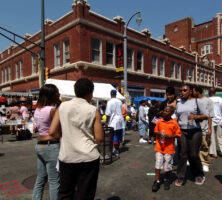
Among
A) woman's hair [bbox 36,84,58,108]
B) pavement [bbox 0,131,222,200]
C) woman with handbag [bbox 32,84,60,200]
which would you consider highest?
woman's hair [bbox 36,84,58,108]

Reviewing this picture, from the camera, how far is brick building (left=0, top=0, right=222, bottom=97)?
15891 millimetres

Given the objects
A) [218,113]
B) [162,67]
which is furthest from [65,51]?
[218,113]

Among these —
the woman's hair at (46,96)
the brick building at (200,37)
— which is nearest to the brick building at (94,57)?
the woman's hair at (46,96)

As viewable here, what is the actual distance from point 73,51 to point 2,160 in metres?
11.8

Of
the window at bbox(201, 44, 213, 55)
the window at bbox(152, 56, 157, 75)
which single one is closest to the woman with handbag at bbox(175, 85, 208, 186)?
the window at bbox(152, 56, 157, 75)

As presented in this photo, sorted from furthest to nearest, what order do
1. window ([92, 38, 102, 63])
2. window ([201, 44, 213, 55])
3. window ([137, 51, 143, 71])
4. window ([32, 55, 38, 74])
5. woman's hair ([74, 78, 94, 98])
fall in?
window ([201, 44, 213, 55]) < window ([32, 55, 38, 74]) < window ([137, 51, 143, 71]) < window ([92, 38, 102, 63]) < woman's hair ([74, 78, 94, 98])

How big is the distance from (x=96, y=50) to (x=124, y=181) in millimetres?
14279

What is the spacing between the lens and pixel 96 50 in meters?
16.9

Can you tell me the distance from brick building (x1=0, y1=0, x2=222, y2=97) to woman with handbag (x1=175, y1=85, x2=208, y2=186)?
40.9 ft

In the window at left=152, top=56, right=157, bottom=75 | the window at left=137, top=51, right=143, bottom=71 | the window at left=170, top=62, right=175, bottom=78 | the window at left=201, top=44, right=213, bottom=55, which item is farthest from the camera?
the window at left=201, top=44, right=213, bottom=55

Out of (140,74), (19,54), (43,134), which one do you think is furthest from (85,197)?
(19,54)

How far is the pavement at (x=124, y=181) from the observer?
344 cm

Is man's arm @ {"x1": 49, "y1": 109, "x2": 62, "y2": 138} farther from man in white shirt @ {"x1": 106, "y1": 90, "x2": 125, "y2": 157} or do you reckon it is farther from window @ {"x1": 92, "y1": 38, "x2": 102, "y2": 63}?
window @ {"x1": 92, "y1": 38, "x2": 102, "y2": 63}

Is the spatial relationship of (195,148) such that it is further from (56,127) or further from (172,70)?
(172,70)
